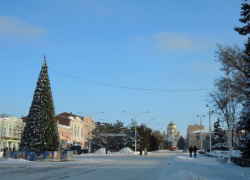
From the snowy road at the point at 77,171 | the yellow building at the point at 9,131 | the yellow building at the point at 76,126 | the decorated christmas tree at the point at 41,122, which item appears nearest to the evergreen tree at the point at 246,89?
the snowy road at the point at 77,171

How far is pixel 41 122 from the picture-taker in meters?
32.7

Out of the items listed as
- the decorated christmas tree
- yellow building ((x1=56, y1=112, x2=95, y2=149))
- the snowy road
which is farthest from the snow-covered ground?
yellow building ((x1=56, y1=112, x2=95, y2=149))

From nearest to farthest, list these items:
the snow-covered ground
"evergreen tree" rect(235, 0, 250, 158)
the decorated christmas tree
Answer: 1. the snow-covered ground
2. "evergreen tree" rect(235, 0, 250, 158)
3. the decorated christmas tree

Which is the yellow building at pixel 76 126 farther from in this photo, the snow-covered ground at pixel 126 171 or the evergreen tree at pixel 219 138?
the snow-covered ground at pixel 126 171

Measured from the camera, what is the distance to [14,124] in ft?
219

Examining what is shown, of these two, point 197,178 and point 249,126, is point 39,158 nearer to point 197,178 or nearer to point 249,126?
point 249,126

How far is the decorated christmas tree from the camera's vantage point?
32.5 metres

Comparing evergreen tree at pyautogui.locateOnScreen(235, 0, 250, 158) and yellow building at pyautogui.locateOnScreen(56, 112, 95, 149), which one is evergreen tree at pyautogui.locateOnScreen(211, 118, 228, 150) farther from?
evergreen tree at pyautogui.locateOnScreen(235, 0, 250, 158)

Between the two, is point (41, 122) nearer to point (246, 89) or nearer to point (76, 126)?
point (246, 89)

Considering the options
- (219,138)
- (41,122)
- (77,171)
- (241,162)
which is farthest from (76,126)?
(77,171)

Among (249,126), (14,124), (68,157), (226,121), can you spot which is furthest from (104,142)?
(249,126)

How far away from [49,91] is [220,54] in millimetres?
18907

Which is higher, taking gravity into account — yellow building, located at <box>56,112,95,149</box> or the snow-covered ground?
yellow building, located at <box>56,112,95,149</box>

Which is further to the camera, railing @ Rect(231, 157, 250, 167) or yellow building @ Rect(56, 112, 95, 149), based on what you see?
yellow building @ Rect(56, 112, 95, 149)
